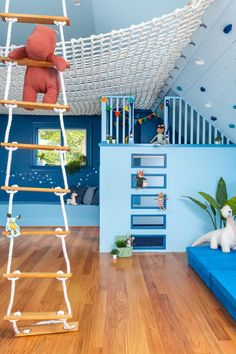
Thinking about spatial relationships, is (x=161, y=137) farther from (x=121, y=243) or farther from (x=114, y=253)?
(x=114, y=253)

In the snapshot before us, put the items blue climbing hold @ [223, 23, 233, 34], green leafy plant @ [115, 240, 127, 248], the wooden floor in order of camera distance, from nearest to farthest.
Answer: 1. the wooden floor
2. blue climbing hold @ [223, 23, 233, 34]
3. green leafy plant @ [115, 240, 127, 248]

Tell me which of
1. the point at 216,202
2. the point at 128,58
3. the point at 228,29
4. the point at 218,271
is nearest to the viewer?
the point at 228,29

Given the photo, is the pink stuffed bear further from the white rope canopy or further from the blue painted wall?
the blue painted wall

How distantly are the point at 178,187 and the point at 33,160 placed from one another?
10.9 feet

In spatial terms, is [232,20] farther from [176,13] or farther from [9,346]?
[9,346]

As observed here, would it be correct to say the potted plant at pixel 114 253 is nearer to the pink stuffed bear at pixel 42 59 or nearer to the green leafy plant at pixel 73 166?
the pink stuffed bear at pixel 42 59

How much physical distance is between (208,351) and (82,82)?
2931 millimetres

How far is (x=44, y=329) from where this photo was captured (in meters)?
2.02

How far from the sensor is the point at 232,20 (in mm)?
2400

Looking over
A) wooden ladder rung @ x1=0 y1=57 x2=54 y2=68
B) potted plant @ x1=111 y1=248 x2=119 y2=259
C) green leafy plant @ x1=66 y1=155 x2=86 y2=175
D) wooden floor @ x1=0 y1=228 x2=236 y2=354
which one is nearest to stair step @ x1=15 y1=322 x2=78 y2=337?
wooden floor @ x1=0 y1=228 x2=236 y2=354

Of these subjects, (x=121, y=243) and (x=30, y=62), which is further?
(x=121, y=243)

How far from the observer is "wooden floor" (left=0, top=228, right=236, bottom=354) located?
187cm

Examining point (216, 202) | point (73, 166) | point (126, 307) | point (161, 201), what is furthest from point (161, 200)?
point (73, 166)

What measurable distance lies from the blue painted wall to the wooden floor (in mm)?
363
